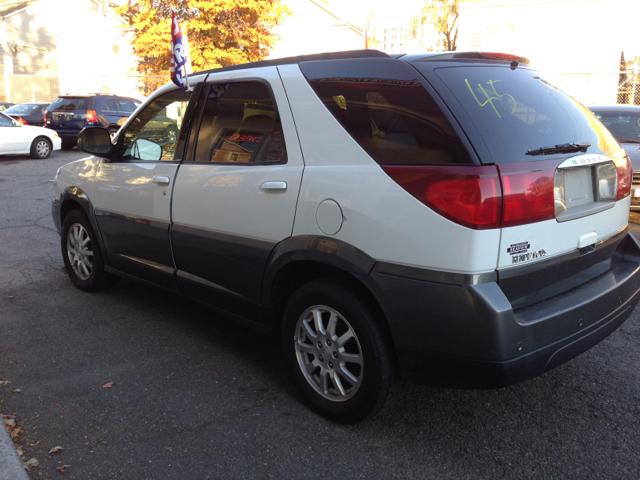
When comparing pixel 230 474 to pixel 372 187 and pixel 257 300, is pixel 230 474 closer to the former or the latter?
pixel 257 300

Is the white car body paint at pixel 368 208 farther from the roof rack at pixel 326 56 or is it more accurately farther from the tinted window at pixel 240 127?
the tinted window at pixel 240 127

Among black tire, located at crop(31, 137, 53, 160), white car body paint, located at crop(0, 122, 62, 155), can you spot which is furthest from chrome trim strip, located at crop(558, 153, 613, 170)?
black tire, located at crop(31, 137, 53, 160)

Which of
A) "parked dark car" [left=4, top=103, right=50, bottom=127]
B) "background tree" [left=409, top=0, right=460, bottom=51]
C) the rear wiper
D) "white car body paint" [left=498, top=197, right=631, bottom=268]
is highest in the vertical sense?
"background tree" [left=409, top=0, right=460, bottom=51]

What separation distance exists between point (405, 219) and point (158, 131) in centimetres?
243

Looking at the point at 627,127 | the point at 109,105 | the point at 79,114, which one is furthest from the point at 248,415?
the point at 109,105

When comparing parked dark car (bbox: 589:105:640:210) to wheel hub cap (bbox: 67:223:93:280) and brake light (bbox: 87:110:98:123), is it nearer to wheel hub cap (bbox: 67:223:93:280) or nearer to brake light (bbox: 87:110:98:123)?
wheel hub cap (bbox: 67:223:93:280)

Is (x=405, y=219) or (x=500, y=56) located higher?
(x=500, y=56)

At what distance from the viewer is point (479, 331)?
A: 2416 mm

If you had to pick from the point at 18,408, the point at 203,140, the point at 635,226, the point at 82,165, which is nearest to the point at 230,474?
the point at 18,408

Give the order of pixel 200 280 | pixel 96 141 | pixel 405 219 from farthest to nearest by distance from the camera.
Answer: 1. pixel 96 141
2. pixel 200 280
3. pixel 405 219

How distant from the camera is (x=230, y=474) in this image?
266 cm

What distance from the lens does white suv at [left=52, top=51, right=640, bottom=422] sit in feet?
8.04

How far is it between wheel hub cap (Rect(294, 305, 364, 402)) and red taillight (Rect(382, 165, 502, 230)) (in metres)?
0.78

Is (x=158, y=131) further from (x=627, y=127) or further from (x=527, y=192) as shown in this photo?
(x=627, y=127)
